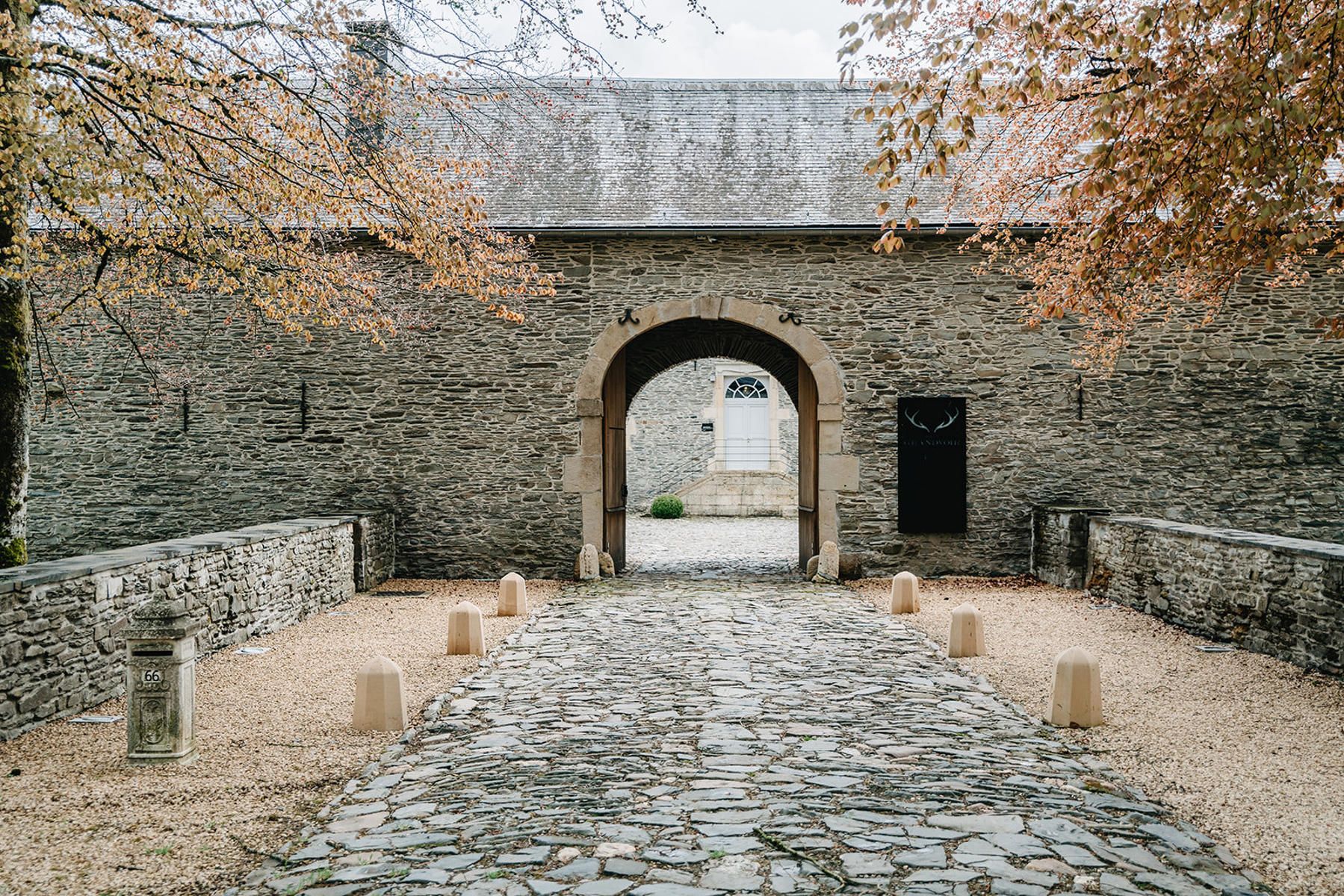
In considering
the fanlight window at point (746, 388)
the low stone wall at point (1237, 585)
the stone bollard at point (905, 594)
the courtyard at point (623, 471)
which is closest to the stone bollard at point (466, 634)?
the courtyard at point (623, 471)

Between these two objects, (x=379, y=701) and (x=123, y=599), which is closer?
(x=379, y=701)

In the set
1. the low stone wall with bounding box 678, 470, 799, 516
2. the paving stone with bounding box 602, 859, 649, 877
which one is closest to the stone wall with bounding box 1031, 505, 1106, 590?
the paving stone with bounding box 602, 859, 649, 877

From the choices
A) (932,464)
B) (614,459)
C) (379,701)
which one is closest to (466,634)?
(379,701)

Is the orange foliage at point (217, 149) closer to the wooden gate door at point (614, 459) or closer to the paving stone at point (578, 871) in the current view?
the wooden gate door at point (614, 459)

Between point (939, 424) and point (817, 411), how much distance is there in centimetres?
138

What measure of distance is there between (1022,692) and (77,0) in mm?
6858

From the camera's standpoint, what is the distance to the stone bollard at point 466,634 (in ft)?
24.2

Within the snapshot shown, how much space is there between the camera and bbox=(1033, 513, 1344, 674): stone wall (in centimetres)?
668

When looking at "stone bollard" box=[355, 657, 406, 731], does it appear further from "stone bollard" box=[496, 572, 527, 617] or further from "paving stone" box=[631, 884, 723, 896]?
"stone bollard" box=[496, 572, 527, 617]

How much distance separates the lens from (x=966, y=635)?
7.31 metres

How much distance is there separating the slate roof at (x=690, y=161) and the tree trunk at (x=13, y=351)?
5.48m

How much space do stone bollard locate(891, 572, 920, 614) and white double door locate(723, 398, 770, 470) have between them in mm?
15371

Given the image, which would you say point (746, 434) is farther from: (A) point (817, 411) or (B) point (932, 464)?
(B) point (932, 464)

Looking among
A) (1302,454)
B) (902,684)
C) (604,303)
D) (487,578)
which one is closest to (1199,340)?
(1302,454)
